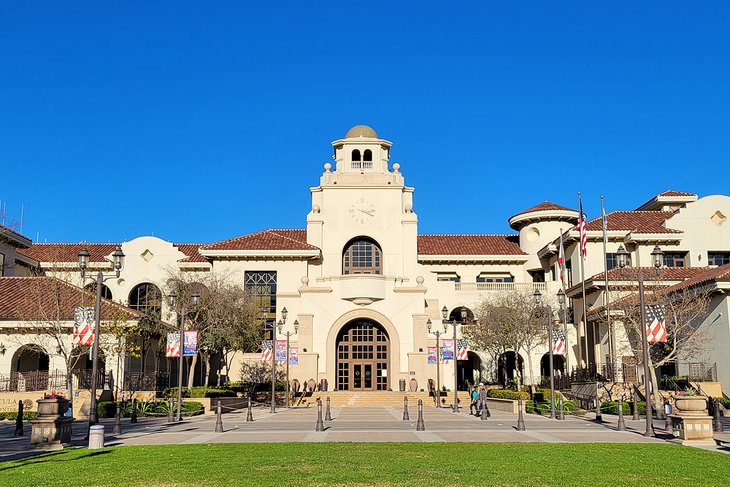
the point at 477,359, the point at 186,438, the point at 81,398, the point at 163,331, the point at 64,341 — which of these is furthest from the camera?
the point at 477,359

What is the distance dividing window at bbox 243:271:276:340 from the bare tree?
51.3 ft

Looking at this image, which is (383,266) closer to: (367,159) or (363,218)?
(363,218)

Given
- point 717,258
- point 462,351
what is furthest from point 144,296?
point 717,258

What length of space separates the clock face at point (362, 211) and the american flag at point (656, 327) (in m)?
36.0

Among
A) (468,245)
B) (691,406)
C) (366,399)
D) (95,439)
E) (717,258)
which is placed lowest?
(366,399)

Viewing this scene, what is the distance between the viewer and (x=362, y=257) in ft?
209

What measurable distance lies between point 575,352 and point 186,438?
4090cm

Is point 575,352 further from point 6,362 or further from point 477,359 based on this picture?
point 6,362

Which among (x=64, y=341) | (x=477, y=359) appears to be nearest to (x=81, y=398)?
(x=64, y=341)

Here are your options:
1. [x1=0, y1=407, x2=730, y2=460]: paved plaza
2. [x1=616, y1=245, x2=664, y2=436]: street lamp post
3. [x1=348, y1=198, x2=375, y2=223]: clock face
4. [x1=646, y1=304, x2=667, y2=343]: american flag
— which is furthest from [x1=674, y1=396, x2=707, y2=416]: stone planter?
[x1=348, y1=198, x2=375, y2=223]: clock face

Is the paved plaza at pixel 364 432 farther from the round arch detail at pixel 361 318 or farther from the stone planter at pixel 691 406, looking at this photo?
the round arch detail at pixel 361 318

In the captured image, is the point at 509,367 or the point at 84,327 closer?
the point at 84,327

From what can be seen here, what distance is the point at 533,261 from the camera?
2628 inches

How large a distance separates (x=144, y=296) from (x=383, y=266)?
20065mm
